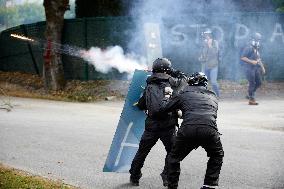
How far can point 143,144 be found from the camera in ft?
21.7

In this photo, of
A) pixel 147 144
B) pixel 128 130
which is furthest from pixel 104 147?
pixel 147 144

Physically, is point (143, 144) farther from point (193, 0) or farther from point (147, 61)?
point (193, 0)

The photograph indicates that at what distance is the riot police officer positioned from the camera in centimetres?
651

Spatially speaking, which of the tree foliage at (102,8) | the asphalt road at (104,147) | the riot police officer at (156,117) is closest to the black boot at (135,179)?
the riot police officer at (156,117)

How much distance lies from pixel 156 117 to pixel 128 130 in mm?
598

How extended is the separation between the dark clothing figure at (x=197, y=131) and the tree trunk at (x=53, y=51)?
11.7 meters

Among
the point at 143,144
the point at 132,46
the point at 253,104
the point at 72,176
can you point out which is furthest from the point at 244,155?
the point at 132,46

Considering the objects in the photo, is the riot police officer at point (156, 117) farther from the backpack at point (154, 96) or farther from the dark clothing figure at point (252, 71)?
the dark clothing figure at point (252, 71)

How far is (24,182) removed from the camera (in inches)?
261

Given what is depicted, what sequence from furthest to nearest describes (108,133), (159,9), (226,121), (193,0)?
(193,0), (159,9), (226,121), (108,133)

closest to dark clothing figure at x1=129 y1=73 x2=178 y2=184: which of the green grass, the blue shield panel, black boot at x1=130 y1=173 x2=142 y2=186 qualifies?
black boot at x1=130 y1=173 x2=142 y2=186

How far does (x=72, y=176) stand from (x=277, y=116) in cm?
652

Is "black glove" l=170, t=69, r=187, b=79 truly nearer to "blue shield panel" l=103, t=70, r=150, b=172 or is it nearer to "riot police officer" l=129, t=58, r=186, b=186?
"riot police officer" l=129, t=58, r=186, b=186

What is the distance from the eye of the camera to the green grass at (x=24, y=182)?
6.45m
